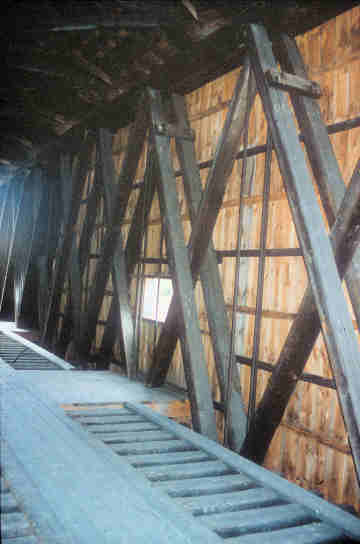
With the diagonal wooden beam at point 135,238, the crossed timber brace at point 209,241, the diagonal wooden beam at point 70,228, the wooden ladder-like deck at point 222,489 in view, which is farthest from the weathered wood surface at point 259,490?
the diagonal wooden beam at point 70,228

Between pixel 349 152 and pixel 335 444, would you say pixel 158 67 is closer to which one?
pixel 349 152

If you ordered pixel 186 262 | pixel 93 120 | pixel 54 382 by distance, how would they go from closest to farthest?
pixel 186 262 < pixel 54 382 < pixel 93 120

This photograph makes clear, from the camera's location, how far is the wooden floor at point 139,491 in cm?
212

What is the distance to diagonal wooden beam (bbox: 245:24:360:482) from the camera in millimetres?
2725

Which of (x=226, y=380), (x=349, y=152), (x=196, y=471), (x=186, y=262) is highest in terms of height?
(x=349, y=152)

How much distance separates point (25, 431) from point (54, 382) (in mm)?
1837

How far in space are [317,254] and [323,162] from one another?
2.83 feet

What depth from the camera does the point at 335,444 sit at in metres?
3.61

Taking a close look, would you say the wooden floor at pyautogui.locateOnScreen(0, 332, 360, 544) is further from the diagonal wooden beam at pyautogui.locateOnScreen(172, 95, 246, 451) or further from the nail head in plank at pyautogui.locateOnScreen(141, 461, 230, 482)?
the diagonal wooden beam at pyautogui.locateOnScreen(172, 95, 246, 451)

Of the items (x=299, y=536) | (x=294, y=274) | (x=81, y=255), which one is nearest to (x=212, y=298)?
(x=294, y=274)

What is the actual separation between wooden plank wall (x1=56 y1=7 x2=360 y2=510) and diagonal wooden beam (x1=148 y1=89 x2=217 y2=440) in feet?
1.69

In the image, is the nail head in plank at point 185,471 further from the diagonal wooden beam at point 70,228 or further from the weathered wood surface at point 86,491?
the diagonal wooden beam at point 70,228

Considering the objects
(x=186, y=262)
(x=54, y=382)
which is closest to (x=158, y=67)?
(x=186, y=262)

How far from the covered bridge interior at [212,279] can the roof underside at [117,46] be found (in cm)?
2
